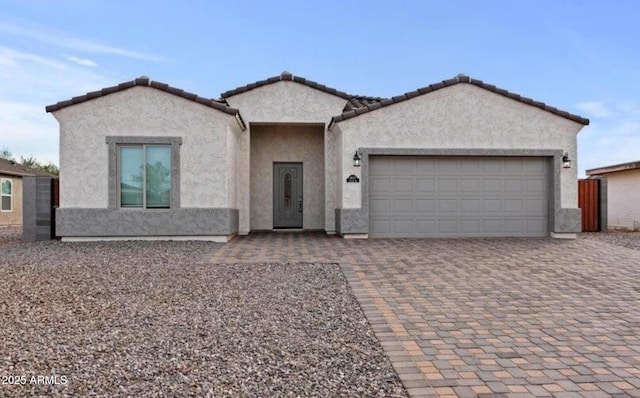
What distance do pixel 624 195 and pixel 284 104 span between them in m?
15.7

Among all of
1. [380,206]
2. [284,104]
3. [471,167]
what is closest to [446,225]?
[471,167]

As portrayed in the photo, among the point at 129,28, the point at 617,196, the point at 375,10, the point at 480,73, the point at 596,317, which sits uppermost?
the point at 375,10

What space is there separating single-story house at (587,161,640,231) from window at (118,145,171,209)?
17042 millimetres

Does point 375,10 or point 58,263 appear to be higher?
point 375,10

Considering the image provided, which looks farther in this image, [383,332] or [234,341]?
[383,332]

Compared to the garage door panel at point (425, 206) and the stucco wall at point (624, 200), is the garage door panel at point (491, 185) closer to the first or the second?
the garage door panel at point (425, 206)

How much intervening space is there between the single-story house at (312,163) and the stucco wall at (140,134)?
3 cm

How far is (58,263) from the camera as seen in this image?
895 cm

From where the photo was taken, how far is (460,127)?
13.8 metres

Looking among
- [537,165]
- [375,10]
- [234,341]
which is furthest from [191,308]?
[375,10]

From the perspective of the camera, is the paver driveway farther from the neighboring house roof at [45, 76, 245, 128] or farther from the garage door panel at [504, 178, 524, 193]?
the neighboring house roof at [45, 76, 245, 128]

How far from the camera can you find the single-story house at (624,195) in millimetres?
19781

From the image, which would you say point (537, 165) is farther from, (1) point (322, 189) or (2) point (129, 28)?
(2) point (129, 28)

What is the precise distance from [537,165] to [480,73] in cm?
326
